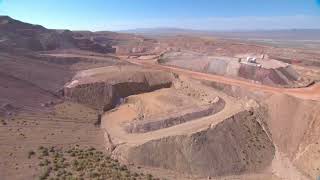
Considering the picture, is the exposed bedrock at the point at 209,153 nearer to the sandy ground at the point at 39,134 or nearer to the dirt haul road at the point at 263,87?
the sandy ground at the point at 39,134

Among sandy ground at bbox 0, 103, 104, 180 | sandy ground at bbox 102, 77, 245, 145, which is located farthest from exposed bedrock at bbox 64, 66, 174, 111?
sandy ground at bbox 102, 77, 245, 145

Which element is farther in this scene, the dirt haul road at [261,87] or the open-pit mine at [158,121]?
the dirt haul road at [261,87]

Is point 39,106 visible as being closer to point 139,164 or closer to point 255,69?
point 139,164

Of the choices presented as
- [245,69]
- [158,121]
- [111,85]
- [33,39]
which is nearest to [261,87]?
[245,69]

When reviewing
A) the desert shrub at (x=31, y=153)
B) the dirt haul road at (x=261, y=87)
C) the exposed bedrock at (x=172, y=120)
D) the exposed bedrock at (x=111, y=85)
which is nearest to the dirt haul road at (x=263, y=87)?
the dirt haul road at (x=261, y=87)

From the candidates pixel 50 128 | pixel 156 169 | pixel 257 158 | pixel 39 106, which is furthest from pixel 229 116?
pixel 39 106

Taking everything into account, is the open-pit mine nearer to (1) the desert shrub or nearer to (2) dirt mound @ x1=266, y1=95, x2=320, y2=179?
(2) dirt mound @ x1=266, y1=95, x2=320, y2=179
